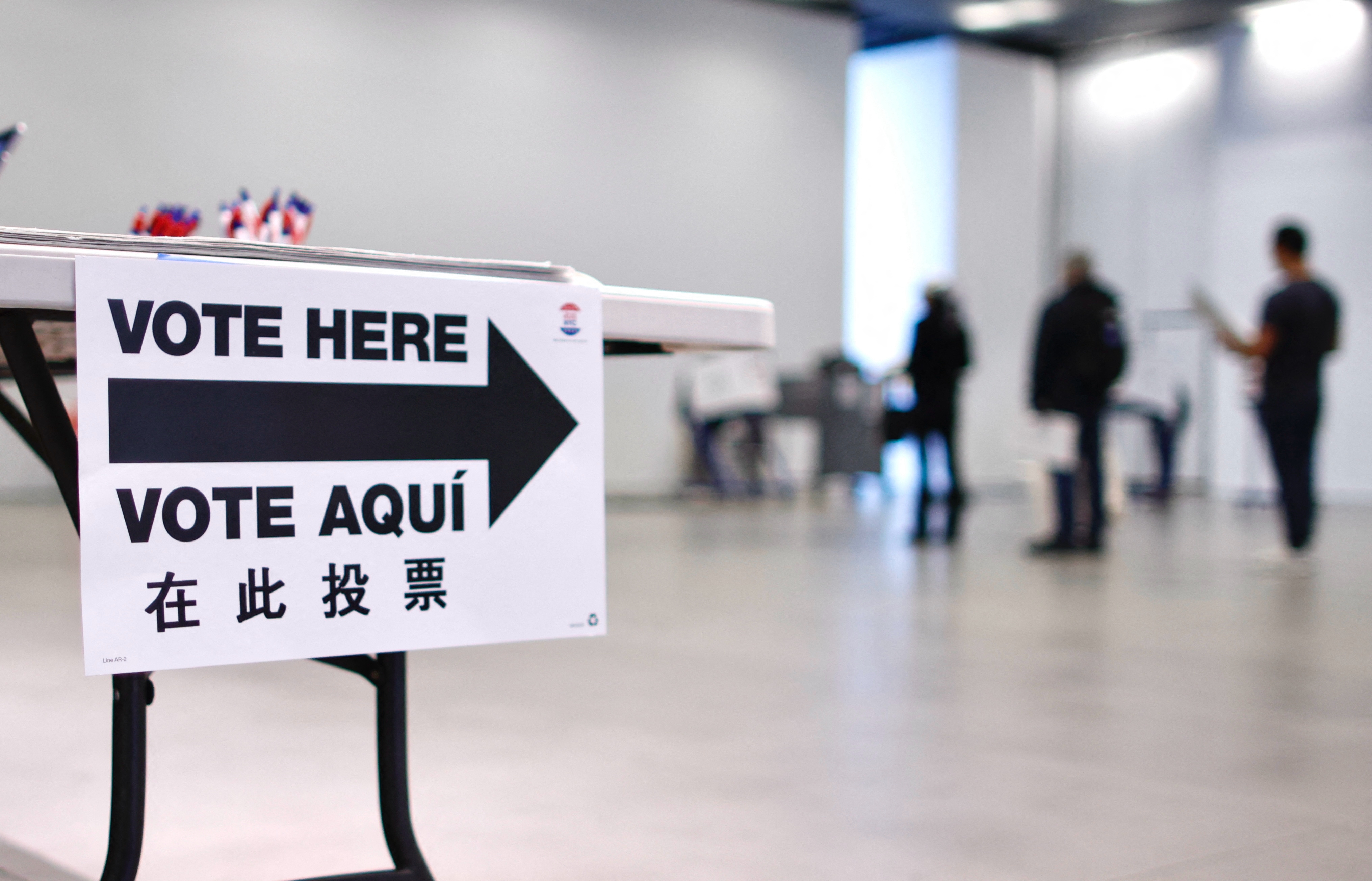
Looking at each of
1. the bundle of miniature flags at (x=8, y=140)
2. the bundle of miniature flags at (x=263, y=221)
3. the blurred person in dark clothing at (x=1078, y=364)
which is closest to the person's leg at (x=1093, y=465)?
the blurred person in dark clothing at (x=1078, y=364)

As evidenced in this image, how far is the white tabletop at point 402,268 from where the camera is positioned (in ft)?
2.84

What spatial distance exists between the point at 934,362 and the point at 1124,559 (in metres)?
1.19

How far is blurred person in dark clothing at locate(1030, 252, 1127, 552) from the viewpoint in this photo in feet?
17.8

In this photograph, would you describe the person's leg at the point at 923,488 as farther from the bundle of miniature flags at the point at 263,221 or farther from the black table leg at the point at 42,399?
the black table leg at the point at 42,399

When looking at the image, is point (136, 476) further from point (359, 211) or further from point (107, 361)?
A: point (359, 211)

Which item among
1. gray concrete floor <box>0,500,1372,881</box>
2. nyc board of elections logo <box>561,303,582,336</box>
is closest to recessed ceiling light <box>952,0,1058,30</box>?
gray concrete floor <box>0,500,1372,881</box>

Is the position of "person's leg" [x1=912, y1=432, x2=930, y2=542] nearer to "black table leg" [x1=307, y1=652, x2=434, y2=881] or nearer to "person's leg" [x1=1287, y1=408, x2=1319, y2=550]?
"person's leg" [x1=1287, y1=408, x2=1319, y2=550]

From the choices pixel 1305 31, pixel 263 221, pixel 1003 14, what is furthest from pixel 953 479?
pixel 1305 31

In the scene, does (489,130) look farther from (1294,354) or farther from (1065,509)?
(1294,354)

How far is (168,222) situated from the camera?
4.24ft

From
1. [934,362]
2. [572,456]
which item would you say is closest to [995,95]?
[934,362]

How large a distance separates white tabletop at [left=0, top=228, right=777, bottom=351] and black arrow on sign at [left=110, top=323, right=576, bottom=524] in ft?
0.22

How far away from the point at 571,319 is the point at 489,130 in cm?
820

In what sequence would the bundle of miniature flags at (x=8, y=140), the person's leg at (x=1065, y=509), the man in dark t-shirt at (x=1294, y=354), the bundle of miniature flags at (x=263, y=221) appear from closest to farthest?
the bundle of miniature flags at (x=8, y=140), the bundle of miniature flags at (x=263, y=221), the man in dark t-shirt at (x=1294, y=354), the person's leg at (x=1065, y=509)
